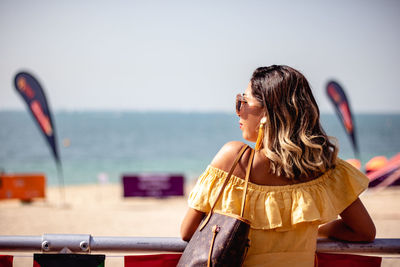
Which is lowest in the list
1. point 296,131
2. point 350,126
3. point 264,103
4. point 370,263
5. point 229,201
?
point 370,263

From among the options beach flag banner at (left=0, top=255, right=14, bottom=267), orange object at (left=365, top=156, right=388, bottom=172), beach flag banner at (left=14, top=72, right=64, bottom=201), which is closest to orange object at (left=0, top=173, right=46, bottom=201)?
beach flag banner at (left=14, top=72, right=64, bottom=201)

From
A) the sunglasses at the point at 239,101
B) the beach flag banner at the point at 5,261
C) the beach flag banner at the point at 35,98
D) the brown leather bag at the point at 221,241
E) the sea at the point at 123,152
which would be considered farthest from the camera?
the sea at the point at 123,152

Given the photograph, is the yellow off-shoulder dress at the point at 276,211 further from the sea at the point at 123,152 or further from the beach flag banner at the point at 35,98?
the sea at the point at 123,152

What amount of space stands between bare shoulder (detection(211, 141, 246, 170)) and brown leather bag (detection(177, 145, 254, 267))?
33 millimetres

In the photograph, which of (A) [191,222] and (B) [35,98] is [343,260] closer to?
(A) [191,222]

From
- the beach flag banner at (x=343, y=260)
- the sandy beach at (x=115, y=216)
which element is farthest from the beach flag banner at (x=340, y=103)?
the beach flag banner at (x=343, y=260)

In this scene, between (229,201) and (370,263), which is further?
(370,263)

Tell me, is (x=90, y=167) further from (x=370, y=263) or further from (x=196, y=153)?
(x=370, y=263)

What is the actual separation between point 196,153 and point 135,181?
47469 mm

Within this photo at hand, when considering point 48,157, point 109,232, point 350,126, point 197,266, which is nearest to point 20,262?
point 109,232

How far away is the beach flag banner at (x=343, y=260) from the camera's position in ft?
6.18

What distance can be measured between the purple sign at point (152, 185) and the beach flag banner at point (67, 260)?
13.0 m

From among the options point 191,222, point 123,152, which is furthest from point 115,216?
point 123,152

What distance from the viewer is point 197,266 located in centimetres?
147
